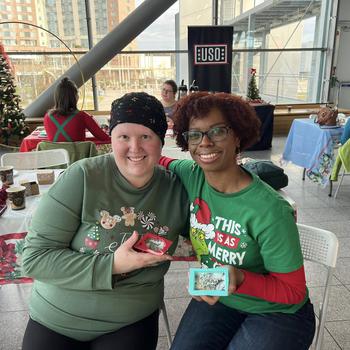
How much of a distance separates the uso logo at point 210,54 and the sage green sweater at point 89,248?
4.83 m

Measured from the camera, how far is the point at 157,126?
108 cm

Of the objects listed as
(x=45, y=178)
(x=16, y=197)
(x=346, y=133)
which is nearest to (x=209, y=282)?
(x=16, y=197)

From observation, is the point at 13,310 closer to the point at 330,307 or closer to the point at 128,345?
the point at 128,345

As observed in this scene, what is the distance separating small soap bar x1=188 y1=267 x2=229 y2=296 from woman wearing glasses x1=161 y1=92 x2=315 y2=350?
31mm

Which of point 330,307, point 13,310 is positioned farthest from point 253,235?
point 13,310

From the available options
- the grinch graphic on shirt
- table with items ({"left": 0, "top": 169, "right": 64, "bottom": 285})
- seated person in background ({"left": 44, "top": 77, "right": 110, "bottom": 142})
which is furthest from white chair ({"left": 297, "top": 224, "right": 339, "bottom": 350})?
seated person in background ({"left": 44, "top": 77, "right": 110, "bottom": 142})

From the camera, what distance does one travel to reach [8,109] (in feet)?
18.8

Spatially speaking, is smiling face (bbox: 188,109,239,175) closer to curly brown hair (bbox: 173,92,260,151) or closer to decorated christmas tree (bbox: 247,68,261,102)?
curly brown hair (bbox: 173,92,260,151)

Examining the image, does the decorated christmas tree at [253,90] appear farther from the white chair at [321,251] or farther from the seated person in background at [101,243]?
the seated person in background at [101,243]

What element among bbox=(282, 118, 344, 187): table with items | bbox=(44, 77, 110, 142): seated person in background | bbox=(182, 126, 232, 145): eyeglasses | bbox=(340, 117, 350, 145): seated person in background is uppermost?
bbox=(182, 126, 232, 145): eyeglasses

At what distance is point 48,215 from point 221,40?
17.2ft

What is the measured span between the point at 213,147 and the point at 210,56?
4.91 meters

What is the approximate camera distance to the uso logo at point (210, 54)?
5.50m

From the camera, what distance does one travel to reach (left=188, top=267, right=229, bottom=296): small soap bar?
3.06 feet
